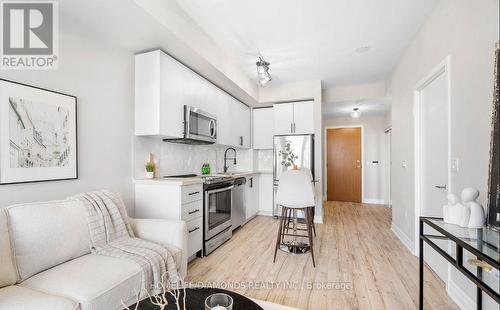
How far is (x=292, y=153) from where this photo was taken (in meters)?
4.37

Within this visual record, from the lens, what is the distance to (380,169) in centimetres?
616

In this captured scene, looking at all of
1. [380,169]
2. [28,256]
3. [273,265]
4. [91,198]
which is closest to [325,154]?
[380,169]

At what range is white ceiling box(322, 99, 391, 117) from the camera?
16.1 ft

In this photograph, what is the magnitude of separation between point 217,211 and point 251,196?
1.44 m

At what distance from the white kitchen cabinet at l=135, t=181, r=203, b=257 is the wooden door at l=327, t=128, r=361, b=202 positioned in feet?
16.0

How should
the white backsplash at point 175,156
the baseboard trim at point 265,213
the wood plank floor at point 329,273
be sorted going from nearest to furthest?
the wood plank floor at point 329,273
the white backsplash at point 175,156
the baseboard trim at point 265,213

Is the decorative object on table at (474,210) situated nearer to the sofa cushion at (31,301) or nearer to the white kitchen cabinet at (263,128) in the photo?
the sofa cushion at (31,301)

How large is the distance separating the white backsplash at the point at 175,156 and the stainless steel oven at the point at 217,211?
641 mm

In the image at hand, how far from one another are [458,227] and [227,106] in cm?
331

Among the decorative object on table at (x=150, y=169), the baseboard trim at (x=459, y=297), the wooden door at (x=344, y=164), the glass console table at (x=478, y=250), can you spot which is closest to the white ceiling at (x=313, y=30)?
the decorative object on table at (x=150, y=169)

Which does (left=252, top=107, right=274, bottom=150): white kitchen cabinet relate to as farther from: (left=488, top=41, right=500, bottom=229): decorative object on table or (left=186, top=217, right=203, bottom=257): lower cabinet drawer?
(left=488, top=41, right=500, bottom=229): decorative object on table

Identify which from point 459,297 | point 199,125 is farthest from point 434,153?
point 199,125

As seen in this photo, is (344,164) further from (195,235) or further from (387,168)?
(195,235)

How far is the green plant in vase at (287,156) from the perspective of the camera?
4.36m
